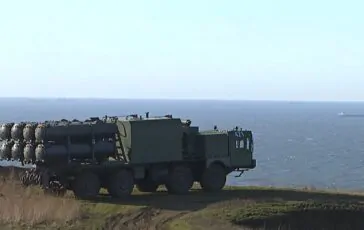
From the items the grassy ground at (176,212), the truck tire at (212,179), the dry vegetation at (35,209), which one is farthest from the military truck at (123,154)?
the dry vegetation at (35,209)

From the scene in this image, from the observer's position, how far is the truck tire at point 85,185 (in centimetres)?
2564

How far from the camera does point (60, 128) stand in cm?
2542

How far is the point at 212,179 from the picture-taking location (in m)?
29.3

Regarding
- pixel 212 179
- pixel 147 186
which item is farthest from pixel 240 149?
pixel 147 186

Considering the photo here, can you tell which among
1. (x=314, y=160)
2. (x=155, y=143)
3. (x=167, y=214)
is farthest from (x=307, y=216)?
(x=314, y=160)

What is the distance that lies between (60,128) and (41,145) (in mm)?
879

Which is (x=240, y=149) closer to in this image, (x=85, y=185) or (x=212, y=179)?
(x=212, y=179)

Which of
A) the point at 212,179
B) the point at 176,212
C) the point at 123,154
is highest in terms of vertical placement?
the point at 123,154

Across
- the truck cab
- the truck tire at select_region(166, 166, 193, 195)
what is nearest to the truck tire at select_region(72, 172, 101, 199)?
the truck tire at select_region(166, 166, 193, 195)

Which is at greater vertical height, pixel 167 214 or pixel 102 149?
pixel 102 149

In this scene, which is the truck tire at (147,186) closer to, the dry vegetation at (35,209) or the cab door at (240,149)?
the cab door at (240,149)

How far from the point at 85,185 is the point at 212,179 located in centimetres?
563

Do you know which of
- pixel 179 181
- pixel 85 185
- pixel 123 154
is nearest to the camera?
pixel 85 185

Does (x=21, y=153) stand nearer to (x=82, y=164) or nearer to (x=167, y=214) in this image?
(x=82, y=164)
